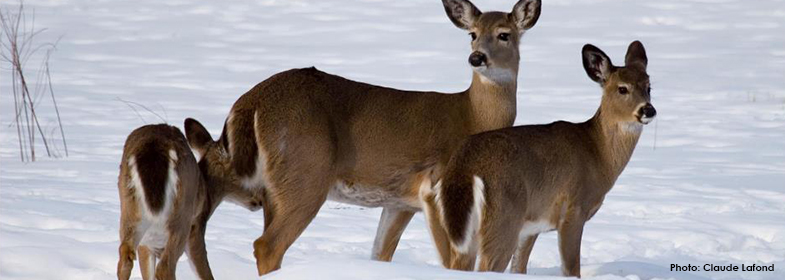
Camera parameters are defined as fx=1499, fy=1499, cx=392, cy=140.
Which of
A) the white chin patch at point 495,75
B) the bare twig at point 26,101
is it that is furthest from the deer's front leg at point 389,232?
the bare twig at point 26,101

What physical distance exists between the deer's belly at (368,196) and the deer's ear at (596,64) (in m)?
1.35

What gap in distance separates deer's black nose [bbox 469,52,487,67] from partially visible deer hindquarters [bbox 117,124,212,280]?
176 centimetres

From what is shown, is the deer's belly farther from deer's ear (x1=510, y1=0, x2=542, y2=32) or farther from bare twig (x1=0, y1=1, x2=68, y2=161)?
bare twig (x1=0, y1=1, x2=68, y2=161)

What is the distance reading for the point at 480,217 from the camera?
7496 millimetres

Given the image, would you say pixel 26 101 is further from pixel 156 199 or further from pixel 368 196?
pixel 156 199

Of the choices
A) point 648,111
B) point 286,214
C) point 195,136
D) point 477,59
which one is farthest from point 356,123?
point 648,111

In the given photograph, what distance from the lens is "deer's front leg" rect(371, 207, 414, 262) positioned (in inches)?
352

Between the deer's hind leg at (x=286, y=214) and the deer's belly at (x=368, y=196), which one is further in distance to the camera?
the deer's belly at (x=368, y=196)

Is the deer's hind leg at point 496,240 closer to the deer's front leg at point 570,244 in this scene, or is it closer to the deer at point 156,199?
the deer's front leg at point 570,244

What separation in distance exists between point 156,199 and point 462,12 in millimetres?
2755

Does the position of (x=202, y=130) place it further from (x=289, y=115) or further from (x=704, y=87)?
(x=704, y=87)

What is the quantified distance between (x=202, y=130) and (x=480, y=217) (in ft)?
6.05

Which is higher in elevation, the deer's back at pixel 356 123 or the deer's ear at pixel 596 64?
the deer's ear at pixel 596 64

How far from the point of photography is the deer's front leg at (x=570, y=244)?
8.03 meters
